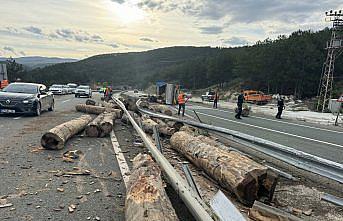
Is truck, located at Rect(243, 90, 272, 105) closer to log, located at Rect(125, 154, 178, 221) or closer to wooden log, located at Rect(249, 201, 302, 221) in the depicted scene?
log, located at Rect(125, 154, 178, 221)

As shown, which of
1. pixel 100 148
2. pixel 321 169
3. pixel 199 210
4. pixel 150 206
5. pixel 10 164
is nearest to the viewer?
pixel 199 210

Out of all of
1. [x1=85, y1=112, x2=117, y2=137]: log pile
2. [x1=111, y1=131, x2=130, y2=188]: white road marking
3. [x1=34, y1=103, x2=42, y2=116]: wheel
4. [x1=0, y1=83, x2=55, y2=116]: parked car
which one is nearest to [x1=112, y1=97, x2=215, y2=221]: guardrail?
[x1=111, y1=131, x2=130, y2=188]: white road marking

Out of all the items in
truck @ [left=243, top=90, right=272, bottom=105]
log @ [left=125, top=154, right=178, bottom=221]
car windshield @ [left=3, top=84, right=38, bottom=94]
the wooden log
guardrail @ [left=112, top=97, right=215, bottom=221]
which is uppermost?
car windshield @ [left=3, top=84, right=38, bottom=94]

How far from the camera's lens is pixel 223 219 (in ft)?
9.97

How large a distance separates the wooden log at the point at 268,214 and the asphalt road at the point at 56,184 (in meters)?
1.64

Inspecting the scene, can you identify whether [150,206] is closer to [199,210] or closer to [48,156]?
[199,210]

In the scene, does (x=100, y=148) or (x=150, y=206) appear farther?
(x=100, y=148)

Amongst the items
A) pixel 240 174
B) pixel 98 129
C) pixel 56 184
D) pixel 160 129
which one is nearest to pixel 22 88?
pixel 98 129

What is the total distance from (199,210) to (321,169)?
2.50 m

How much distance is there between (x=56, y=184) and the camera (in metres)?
4.95

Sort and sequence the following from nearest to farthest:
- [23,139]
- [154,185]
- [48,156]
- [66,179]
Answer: [154,185] → [66,179] → [48,156] → [23,139]

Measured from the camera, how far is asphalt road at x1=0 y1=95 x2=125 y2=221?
3.93m

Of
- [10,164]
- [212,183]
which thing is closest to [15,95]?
[10,164]

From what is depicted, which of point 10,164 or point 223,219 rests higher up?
point 223,219
